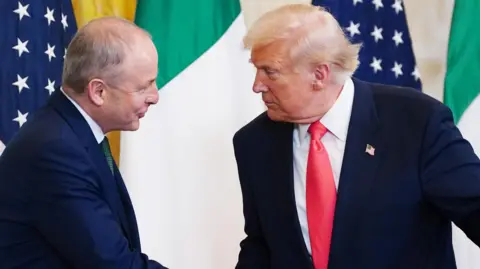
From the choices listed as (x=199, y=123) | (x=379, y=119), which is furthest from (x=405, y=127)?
(x=199, y=123)

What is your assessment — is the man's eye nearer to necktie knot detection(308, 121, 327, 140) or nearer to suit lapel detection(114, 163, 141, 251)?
necktie knot detection(308, 121, 327, 140)

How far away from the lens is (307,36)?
175 cm

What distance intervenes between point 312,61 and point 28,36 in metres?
1.09

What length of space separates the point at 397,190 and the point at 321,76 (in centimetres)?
34

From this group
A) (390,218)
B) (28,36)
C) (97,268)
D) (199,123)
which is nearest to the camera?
(97,268)

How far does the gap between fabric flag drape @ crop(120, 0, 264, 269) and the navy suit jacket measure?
30.7 inches

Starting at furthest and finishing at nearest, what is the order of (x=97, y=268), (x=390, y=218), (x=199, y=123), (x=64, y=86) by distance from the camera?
(x=199, y=123)
(x=390, y=218)
(x=64, y=86)
(x=97, y=268)

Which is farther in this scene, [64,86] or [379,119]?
[379,119]

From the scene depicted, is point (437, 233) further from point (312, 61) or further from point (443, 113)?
point (312, 61)

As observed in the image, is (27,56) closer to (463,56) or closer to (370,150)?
(370,150)

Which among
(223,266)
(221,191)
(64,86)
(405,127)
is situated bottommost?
(223,266)

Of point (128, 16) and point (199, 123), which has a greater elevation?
point (128, 16)

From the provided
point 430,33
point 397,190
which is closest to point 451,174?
point 397,190

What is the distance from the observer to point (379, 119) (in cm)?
180
